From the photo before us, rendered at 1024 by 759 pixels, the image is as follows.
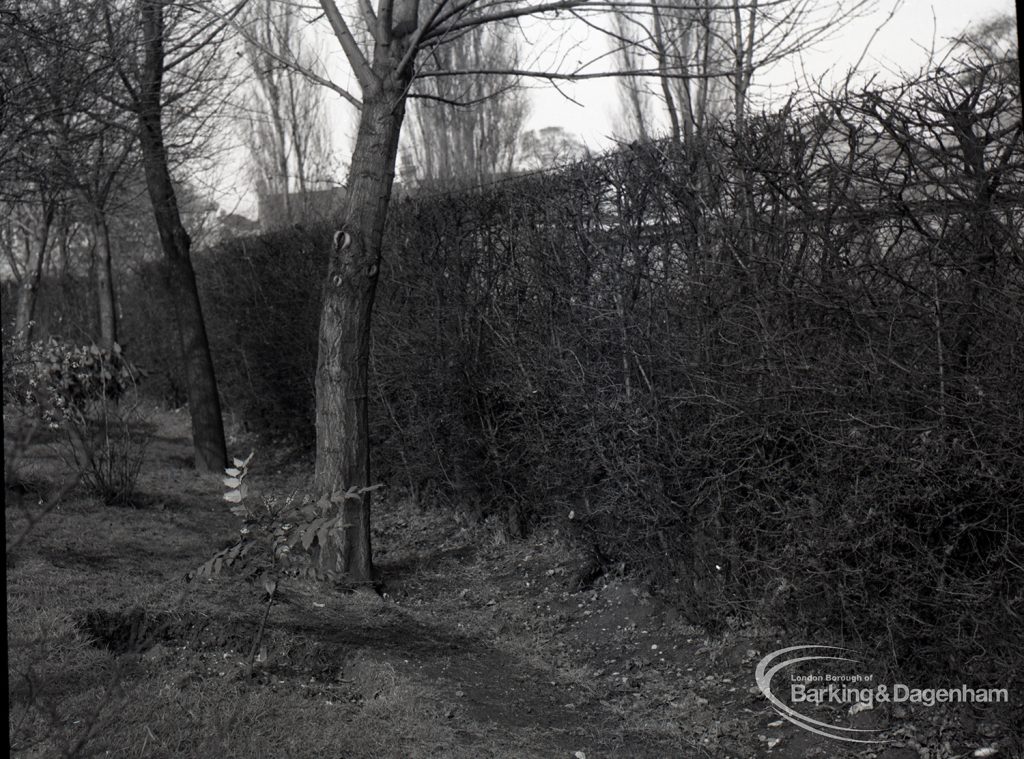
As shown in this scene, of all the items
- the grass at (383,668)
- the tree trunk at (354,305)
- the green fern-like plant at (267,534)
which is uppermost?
the tree trunk at (354,305)

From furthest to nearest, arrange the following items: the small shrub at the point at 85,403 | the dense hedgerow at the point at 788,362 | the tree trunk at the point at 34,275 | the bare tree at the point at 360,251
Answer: the tree trunk at the point at 34,275 < the small shrub at the point at 85,403 < the bare tree at the point at 360,251 < the dense hedgerow at the point at 788,362

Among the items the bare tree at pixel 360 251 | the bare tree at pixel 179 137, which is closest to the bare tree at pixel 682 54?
the bare tree at pixel 360 251

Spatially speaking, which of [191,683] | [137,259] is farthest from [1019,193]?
[137,259]

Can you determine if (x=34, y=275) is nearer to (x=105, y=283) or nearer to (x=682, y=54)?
(x=105, y=283)

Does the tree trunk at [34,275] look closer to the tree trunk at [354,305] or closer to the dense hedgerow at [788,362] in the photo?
the tree trunk at [354,305]

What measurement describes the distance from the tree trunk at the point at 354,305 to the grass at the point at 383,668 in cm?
84

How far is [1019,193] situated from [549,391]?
3527 mm

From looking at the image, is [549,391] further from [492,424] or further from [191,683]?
[191,683]

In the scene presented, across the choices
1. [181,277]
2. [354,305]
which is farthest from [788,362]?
[181,277]

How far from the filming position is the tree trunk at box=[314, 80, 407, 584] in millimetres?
6355

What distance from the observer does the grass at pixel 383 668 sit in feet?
12.6

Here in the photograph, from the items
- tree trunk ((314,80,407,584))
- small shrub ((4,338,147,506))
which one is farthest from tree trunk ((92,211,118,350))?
tree trunk ((314,80,407,584))

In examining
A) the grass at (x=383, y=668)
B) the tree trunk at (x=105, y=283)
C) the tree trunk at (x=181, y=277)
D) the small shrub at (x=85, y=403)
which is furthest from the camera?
the tree trunk at (x=105, y=283)

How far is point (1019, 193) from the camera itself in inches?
132
